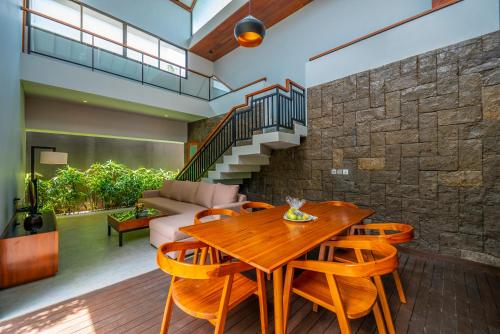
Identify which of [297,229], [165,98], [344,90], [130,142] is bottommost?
[297,229]

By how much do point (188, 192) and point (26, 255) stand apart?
286 cm

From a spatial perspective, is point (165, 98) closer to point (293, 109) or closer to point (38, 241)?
point (293, 109)

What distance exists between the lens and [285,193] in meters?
4.77

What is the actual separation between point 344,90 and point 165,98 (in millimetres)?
4497

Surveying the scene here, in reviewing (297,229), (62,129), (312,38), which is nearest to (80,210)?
(62,129)

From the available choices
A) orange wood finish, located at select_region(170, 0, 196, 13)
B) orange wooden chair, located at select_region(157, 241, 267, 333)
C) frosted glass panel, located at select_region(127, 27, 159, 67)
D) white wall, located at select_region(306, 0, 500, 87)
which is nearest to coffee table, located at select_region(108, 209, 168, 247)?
orange wooden chair, located at select_region(157, 241, 267, 333)

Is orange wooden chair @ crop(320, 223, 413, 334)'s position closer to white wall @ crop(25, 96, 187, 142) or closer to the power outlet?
the power outlet

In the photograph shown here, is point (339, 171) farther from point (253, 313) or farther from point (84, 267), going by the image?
point (84, 267)

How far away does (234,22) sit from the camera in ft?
20.8

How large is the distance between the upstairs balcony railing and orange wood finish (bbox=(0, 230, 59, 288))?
4.15 metres

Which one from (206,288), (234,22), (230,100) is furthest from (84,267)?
(234,22)

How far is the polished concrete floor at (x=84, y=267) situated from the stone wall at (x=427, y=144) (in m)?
3.29

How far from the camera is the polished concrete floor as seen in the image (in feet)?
6.57

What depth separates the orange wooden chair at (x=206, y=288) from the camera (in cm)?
110
